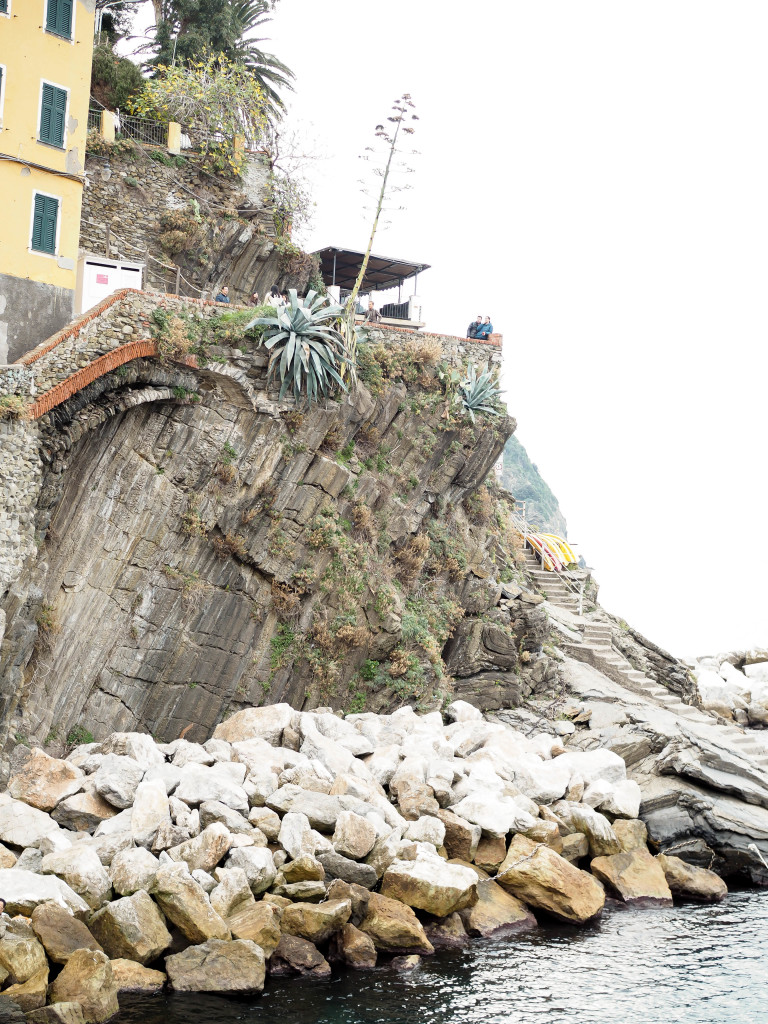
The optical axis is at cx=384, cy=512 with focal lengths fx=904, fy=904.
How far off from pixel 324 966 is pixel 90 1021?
385 cm

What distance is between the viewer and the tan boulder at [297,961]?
1445 centimetres

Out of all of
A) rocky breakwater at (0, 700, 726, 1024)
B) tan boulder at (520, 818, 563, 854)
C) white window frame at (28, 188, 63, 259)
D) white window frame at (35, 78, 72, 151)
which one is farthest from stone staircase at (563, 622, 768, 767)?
white window frame at (35, 78, 72, 151)

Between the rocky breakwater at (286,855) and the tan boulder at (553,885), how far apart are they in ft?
0.13

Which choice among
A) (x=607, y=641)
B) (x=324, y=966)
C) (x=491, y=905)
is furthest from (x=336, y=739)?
(x=607, y=641)

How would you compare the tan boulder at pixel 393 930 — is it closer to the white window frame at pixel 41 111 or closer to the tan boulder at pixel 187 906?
the tan boulder at pixel 187 906

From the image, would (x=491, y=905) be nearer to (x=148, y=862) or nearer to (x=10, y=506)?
(x=148, y=862)

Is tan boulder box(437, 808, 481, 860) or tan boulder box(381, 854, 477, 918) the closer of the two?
tan boulder box(381, 854, 477, 918)

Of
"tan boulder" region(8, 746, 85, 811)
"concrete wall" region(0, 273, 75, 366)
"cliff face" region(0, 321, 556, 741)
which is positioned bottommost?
"tan boulder" region(8, 746, 85, 811)

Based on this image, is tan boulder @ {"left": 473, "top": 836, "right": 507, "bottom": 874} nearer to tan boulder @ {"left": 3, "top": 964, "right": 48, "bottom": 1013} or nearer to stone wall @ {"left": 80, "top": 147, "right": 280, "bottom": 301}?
tan boulder @ {"left": 3, "top": 964, "right": 48, "bottom": 1013}

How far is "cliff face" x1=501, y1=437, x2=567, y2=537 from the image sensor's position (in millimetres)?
96562

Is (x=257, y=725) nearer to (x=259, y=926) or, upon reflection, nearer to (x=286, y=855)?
(x=286, y=855)

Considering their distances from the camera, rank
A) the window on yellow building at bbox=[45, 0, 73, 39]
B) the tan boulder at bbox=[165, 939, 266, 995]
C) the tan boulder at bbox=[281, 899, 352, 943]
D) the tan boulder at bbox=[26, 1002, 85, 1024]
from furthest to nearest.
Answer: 1. the window on yellow building at bbox=[45, 0, 73, 39]
2. the tan boulder at bbox=[281, 899, 352, 943]
3. the tan boulder at bbox=[165, 939, 266, 995]
4. the tan boulder at bbox=[26, 1002, 85, 1024]

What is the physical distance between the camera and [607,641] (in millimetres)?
33062

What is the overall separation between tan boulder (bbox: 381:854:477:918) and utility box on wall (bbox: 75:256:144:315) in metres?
15.0
